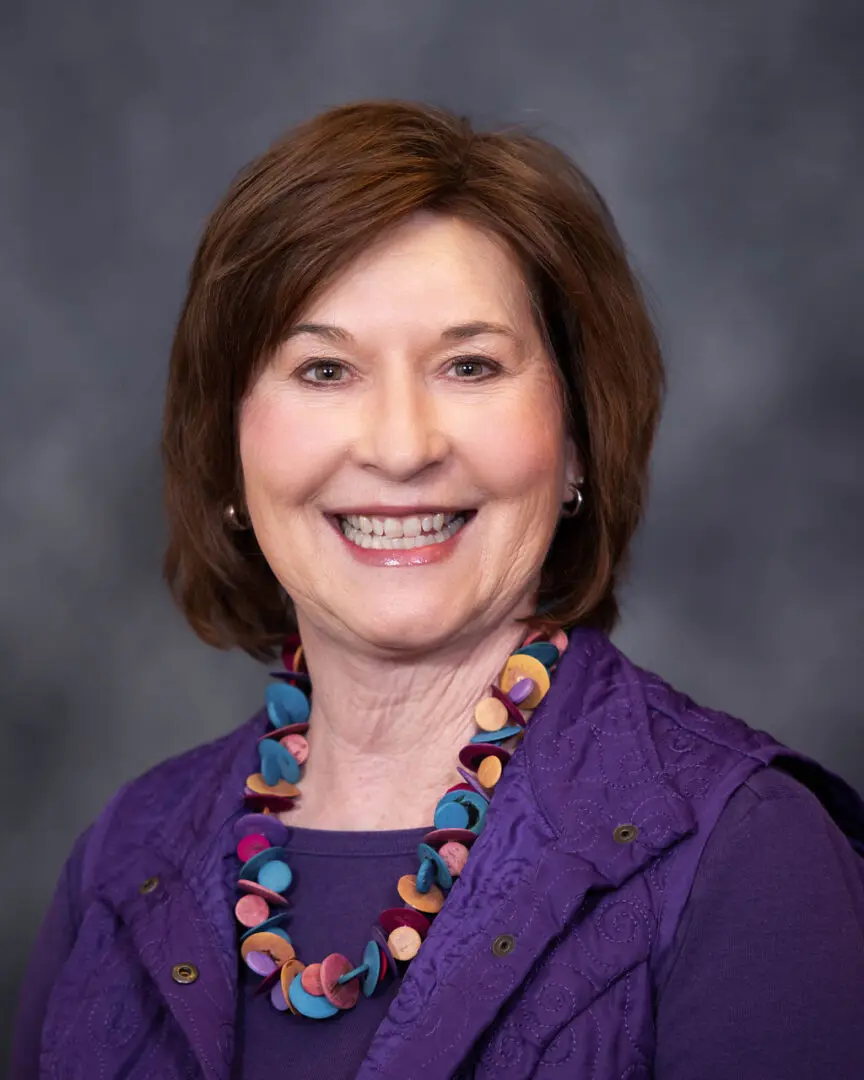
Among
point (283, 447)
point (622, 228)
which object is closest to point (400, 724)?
point (283, 447)

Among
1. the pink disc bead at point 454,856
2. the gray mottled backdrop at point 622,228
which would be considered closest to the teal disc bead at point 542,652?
the pink disc bead at point 454,856

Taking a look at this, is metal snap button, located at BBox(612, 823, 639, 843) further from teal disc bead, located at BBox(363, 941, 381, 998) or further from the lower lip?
the lower lip

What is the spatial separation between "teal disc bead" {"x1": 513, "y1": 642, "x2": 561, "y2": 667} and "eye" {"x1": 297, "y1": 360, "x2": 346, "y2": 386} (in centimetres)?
54

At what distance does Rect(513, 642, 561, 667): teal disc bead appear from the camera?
2732mm

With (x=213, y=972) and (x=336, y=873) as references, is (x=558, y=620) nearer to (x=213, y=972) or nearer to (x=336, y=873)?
(x=336, y=873)

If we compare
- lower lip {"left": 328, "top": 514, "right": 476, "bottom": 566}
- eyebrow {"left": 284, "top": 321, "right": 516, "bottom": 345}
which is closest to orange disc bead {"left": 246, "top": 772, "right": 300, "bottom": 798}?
lower lip {"left": 328, "top": 514, "right": 476, "bottom": 566}

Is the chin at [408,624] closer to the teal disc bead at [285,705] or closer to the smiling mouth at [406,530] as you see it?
the smiling mouth at [406,530]

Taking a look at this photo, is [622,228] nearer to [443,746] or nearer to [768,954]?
[443,746]

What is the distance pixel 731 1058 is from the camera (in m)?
2.17

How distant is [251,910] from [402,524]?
67 cm

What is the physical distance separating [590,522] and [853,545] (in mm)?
1497

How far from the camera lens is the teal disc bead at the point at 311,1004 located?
8.21ft

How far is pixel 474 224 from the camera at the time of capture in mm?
2631

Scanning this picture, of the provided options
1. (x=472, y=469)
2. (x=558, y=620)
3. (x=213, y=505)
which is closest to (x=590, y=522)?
(x=558, y=620)
